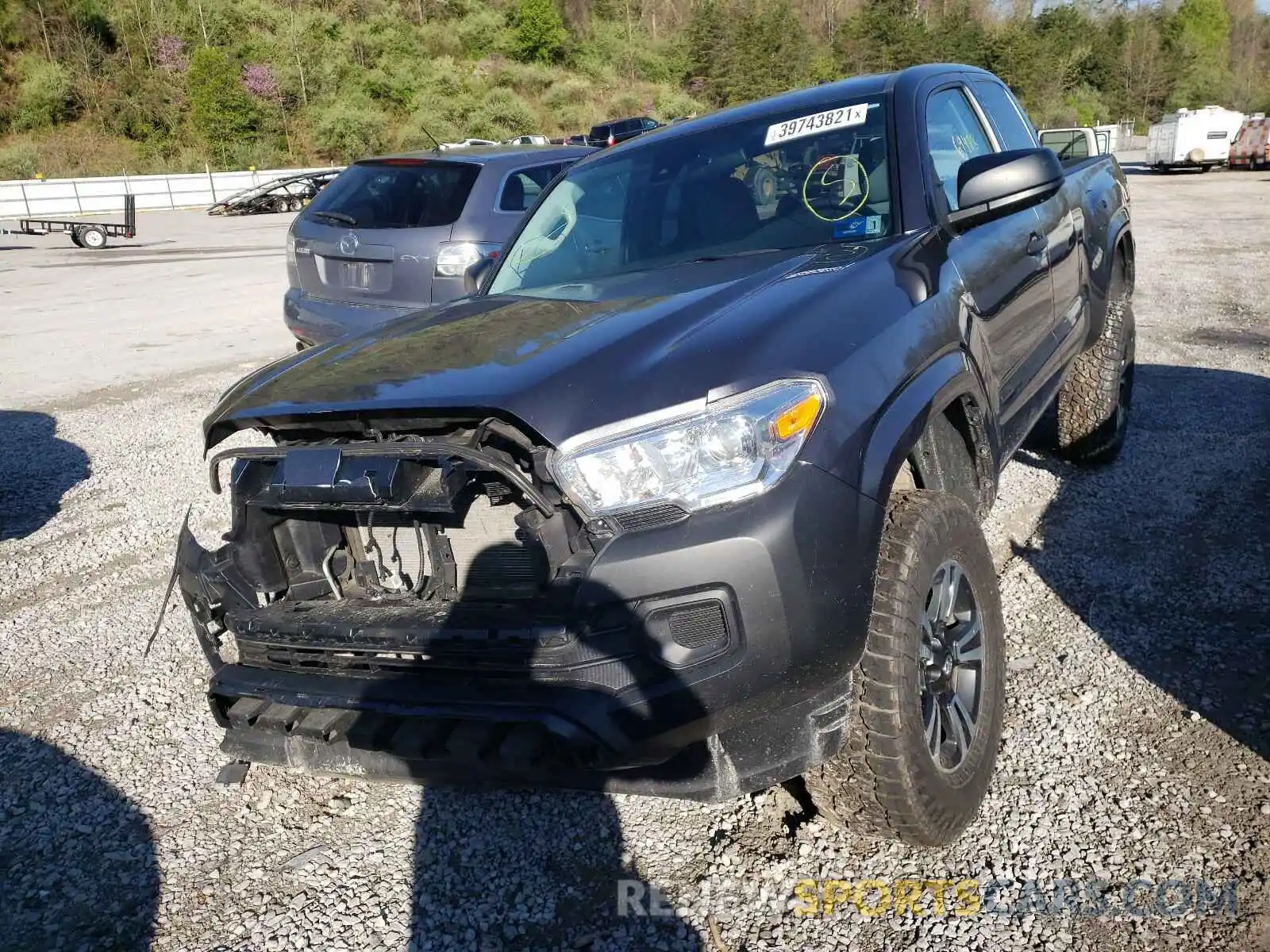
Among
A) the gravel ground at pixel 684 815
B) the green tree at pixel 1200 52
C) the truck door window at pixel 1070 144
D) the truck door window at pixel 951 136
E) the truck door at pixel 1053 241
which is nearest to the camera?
the gravel ground at pixel 684 815

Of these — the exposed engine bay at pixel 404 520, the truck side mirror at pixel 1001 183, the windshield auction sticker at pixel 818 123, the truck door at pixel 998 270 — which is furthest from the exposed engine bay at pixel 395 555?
the windshield auction sticker at pixel 818 123

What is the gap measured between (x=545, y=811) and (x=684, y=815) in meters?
0.39

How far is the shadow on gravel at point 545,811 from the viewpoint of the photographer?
6.68ft

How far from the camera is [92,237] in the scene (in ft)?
70.4

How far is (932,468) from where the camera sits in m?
2.66

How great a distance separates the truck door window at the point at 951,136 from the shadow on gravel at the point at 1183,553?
158 cm

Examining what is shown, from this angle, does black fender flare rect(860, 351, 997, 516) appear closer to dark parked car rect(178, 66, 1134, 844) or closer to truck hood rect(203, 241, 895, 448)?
dark parked car rect(178, 66, 1134, 844)

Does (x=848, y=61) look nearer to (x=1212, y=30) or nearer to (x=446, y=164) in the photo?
(x=1212, y=30)

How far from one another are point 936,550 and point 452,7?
7136 cm

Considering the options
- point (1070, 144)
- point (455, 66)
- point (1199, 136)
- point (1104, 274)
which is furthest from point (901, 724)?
point (455, 66)

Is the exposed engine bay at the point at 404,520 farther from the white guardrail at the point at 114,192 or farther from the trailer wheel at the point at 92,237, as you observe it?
the white guardrail at the point at 114,192

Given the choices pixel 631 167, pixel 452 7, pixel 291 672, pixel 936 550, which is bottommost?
pixel 291 672

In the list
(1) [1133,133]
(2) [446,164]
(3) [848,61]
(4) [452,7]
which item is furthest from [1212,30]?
(2) [446,164]

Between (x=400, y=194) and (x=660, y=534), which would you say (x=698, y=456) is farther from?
(x=400, y=194)
